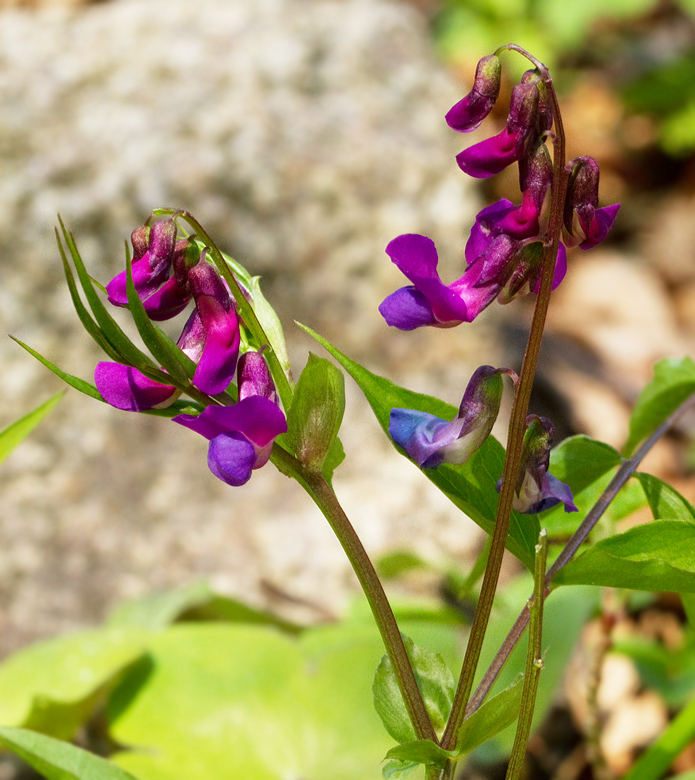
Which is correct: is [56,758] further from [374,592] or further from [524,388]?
[524,388]

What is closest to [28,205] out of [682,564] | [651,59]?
[682,564]

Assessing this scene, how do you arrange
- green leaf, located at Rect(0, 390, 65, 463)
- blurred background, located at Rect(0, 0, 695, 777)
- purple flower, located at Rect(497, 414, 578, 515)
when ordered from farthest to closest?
blurred background, located at Rect(0, 0, 695, 777) < green leaf, located at Rect(0, 390, 65, 463) < purple flower, located at Rect(497, 414, 578, 515)

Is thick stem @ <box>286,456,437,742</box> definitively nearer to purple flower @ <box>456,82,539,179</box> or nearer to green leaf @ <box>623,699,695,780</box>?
purple flower @ <box>456,82,539,179</box>

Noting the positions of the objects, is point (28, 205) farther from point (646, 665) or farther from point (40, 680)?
point (646, 665)

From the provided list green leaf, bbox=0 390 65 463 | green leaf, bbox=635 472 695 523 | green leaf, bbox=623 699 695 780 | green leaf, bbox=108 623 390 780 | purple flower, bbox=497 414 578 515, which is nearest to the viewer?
purple flower, bbox=497 414 578 515

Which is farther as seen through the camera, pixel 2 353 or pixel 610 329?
pixel 610 329

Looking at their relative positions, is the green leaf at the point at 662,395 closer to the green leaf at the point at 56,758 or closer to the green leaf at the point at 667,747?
the green leaf at the point at 667,747

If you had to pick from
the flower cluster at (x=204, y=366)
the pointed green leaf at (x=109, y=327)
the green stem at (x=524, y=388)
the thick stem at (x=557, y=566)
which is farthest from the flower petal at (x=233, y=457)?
the thick stem at (x=557, y=566)

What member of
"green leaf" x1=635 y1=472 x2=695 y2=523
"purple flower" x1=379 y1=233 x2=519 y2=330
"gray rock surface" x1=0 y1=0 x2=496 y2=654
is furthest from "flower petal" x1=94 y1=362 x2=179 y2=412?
"gray rock surface" x1=0 y1=0 x2=496 y2=654
